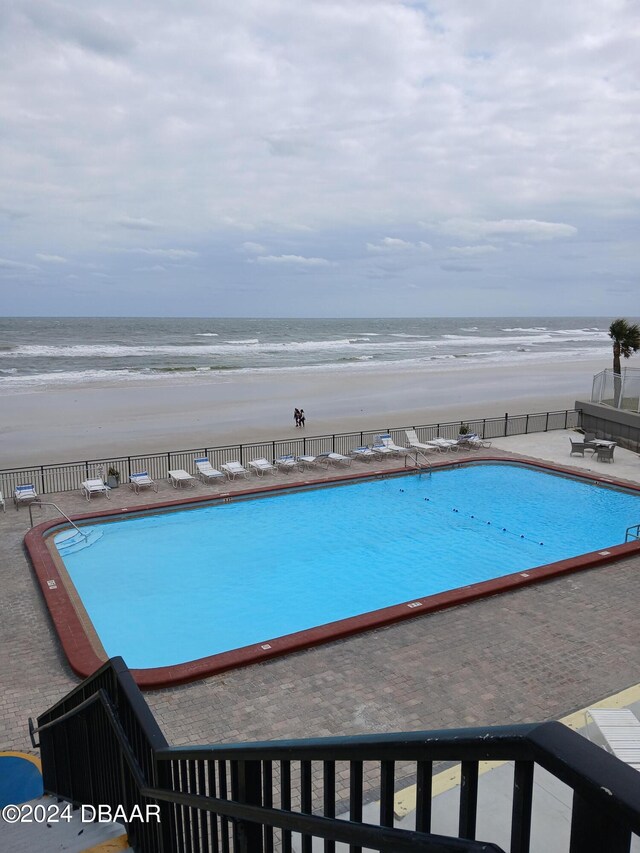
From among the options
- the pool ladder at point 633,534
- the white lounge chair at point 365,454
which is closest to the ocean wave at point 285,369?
the white lounge chair at point 365,454

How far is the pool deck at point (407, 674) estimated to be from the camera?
769 centimetres

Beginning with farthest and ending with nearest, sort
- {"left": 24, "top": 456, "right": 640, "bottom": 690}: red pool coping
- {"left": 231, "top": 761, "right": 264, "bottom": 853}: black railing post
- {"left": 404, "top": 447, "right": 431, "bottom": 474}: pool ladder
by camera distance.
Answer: {"left": 404, "top": 447, "right": 431, "bottom": 474}: pool ladder < {"left": 24, "top": 456, "right": 640, "bottom": 690}: red pool coping < {"left": 231, "top": 761, "right": 264, "bottom": 853}: black railing post

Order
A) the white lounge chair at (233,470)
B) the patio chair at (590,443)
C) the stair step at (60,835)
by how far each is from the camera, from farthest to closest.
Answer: the patio chair at (590,443), the white lounge chair at (233,470), the stair step at (60,835)

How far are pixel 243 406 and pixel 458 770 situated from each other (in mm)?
29772

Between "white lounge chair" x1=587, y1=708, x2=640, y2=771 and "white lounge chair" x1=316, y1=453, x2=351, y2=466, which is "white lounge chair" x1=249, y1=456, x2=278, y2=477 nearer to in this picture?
"white lounge chair" x1=316, y1=453, x2=351, y2=466

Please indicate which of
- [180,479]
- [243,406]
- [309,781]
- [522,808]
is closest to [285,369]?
[243,406]

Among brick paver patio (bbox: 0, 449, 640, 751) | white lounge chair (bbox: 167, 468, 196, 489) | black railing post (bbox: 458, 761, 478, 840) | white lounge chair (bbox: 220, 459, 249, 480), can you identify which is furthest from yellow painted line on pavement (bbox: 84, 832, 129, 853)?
white lounge chair (bbox: 220, 459, 249, 480)

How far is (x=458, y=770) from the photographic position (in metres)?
6.68

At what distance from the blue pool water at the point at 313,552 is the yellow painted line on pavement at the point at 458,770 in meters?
5.59

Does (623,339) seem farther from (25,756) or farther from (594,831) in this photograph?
(594,831)

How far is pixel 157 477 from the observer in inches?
844

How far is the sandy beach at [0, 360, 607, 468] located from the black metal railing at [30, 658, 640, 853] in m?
20.4

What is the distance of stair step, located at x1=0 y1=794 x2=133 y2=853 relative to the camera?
416 cm

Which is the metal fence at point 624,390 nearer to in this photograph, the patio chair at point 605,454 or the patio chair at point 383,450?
the patio chair at point 605,454
